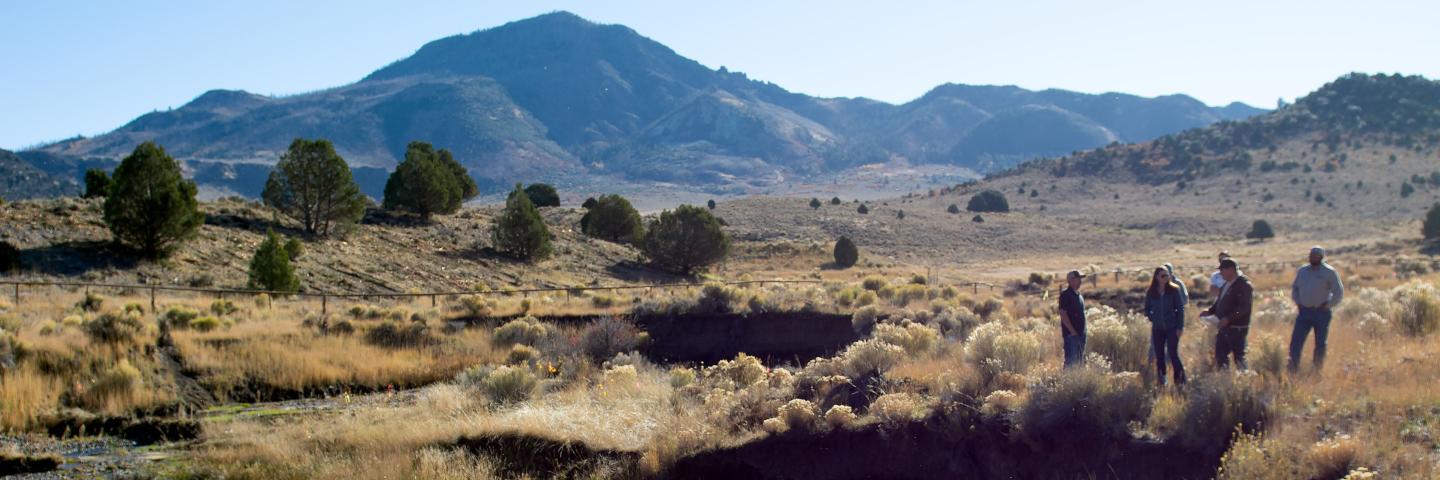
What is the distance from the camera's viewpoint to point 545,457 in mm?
10719

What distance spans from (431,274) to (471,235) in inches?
410

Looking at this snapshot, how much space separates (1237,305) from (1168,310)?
0.68 metres

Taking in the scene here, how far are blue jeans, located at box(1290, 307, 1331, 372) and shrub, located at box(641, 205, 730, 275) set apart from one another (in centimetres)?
3776

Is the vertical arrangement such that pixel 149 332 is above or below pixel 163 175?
below

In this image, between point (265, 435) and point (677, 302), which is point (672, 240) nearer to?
point (677, 302)

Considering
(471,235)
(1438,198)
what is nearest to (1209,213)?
(1438,198)

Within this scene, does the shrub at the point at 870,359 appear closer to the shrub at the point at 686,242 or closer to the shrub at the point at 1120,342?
the shrub at the point at 1120,342

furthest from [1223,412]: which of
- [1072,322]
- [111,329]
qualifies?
[111,329]

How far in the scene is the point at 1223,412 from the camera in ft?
26.2

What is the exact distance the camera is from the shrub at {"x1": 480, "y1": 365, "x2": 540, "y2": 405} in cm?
1333

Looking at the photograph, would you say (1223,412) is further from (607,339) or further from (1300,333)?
(607,339)

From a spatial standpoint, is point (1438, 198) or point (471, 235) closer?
point (471, 235)

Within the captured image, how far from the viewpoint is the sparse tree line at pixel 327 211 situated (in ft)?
90.9

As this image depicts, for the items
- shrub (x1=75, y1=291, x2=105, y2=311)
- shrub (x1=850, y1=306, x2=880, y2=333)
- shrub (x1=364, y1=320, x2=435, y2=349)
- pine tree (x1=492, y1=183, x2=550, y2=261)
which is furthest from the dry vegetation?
pine tree (x1=492, y1=183, x2=550, y2=261)
